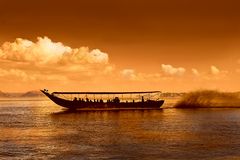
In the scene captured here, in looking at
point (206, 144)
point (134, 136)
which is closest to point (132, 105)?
point (134, 136)

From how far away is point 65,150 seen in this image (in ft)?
118

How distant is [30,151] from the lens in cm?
3509

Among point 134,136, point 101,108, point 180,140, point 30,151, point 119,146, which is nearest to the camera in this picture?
point 30,151

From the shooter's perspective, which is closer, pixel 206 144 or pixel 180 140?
pixel 206 144

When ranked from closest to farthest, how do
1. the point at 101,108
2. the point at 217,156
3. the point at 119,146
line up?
1. the point at 217,156
2. the point at 119,146
3. the point at 101,108

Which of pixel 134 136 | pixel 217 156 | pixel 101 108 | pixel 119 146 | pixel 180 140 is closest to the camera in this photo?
pixel 217 156

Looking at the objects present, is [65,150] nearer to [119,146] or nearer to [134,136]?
[119,146]

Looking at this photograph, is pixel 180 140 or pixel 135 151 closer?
pixel 135 151

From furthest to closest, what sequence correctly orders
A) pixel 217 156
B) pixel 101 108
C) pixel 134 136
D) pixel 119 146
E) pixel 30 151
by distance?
pixel 101 108, pixel 134 136, pixel 119 146, pixel 30 151, pixel 217 156

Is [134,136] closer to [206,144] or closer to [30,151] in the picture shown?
[206,144]

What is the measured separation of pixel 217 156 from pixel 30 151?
1630 cm

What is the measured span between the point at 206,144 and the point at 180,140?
374 centimetres

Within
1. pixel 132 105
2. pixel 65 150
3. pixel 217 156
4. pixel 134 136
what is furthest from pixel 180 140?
pixel 132 105

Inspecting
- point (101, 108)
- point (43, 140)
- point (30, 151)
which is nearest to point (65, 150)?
point (30, 151)
